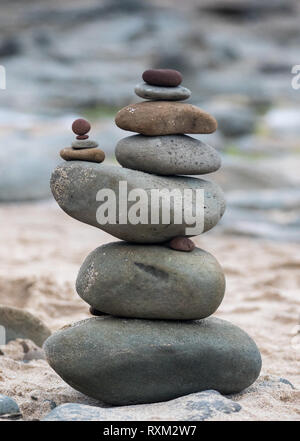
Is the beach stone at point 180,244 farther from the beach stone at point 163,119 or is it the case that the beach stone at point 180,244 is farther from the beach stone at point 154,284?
the beach stone at point 163,119

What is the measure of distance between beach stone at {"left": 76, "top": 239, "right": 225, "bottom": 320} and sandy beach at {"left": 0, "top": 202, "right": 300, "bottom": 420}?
64cm

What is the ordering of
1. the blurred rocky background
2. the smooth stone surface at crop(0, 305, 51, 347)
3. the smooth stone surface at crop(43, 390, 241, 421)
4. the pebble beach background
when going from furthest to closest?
the blurred rocky background, the pebble beach background, the smooth stone surface at crop(0, 305, 51, 347), the smooth stone surface at crop(43, 390, 241, 421)

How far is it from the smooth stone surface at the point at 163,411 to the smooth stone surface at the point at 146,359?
0.50ft

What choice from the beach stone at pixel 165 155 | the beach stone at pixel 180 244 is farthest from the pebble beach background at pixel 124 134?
the beach stone at pixel 165 155

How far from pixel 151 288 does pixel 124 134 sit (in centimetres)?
1015

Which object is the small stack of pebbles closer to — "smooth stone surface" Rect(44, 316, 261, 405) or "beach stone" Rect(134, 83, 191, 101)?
"beach stone" Rect(134, 83, 191, 101)

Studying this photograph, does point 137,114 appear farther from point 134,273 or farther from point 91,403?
point 91,403

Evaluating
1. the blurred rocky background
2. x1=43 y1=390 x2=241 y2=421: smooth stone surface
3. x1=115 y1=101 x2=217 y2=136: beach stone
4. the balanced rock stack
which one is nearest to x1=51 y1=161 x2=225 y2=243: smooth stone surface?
the balanced rock stack

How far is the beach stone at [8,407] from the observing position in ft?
13.1

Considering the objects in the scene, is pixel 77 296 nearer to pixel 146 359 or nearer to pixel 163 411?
pixel 146 359

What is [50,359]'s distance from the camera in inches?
175

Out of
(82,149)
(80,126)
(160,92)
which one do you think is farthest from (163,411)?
(160,92)

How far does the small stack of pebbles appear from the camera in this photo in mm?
4430
